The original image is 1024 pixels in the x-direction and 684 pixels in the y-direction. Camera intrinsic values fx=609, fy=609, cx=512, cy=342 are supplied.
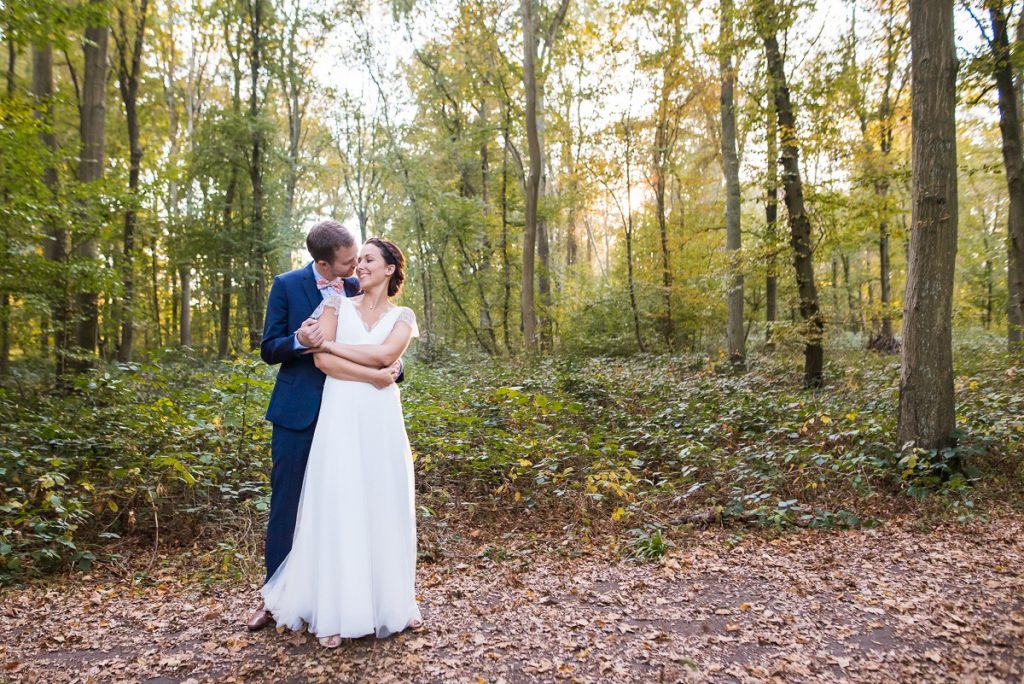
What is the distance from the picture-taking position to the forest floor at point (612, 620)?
305 centimetres

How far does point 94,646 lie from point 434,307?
910 inches

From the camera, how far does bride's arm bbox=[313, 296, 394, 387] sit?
3.31 m

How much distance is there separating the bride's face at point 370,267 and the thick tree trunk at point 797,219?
8.71 metres

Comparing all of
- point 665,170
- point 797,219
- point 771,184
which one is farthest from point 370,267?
point 665,170

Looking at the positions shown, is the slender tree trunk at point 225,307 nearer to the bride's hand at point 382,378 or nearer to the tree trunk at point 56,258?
the tree trunk at point 56,258

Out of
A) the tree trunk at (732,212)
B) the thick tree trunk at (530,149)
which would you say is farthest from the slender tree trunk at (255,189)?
the tree trunk at (732,212)

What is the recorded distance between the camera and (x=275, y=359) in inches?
134

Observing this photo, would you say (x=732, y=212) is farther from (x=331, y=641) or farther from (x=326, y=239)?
(x=331, y=641)

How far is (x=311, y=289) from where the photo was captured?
11.7 feet

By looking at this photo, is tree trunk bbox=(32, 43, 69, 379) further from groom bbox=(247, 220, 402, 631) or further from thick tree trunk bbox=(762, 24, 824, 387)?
thick tree trunk bbox=(762, 24, 824, 387)

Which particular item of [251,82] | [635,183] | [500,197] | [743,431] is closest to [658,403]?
[743,431]

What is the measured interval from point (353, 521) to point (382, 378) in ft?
2.54

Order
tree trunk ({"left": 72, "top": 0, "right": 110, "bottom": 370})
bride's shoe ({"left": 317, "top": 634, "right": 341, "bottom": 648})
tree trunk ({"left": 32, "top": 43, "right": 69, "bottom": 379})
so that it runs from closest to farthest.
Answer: bride's shoe ({"left": 317, "top": 634, "right": 341, "bottom": 648}) < tree trunk ({"left": 32, "top": 43, "right": 69, "bottom": 379}) < tree trunk ({"left": 72, "top": 0, "right": 110, "bottom": 370})

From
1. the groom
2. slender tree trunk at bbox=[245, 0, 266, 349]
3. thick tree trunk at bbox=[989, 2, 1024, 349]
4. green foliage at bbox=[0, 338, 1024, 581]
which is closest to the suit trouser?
the groom
